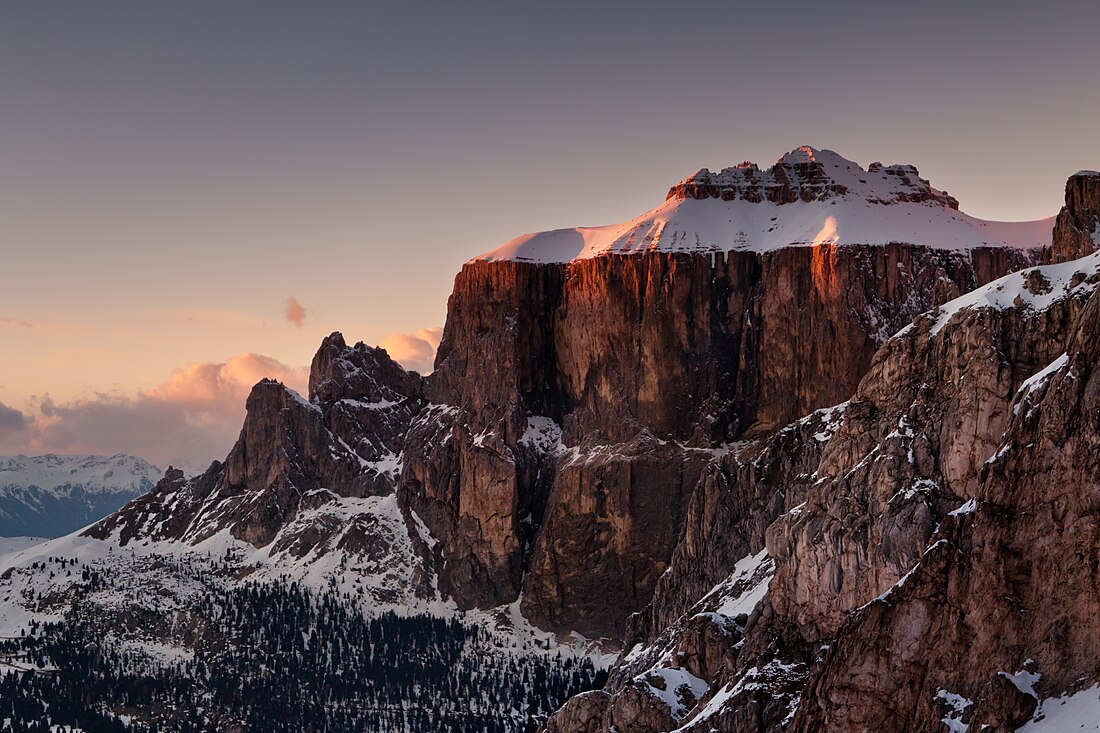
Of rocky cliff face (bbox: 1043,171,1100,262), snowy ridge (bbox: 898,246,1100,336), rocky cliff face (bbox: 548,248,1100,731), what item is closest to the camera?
rocky cliff face (bbox: 548,248,1100,731)

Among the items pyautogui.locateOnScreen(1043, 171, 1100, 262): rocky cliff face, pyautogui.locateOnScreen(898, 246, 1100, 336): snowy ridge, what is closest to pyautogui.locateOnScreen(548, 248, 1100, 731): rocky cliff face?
pyautogui.locateOnScreen(898, 246, 1100, 336): snowy ridge

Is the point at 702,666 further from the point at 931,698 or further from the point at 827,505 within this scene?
the point at 931,698

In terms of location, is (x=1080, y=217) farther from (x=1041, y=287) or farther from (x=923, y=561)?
(x=923, y=561)

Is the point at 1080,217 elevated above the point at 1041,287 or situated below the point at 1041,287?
above

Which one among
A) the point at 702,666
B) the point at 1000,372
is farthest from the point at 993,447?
the point at 702,666

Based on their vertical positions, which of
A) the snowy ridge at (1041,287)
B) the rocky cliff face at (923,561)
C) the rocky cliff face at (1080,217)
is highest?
the rocky cliff face at (1080,217)

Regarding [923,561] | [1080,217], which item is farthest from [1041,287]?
[923,561]

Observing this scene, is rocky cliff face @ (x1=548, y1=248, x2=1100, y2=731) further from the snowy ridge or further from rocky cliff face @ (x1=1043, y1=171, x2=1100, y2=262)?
rocky cliff face @ (x1=1043, y1=171, x2=1100, y2=262)

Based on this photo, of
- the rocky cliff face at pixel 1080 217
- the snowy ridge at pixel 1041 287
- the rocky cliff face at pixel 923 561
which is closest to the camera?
the rocky cliff face at pixel 923 561

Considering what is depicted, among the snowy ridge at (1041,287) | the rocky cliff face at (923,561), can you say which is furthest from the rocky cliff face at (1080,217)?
Result: the rocky cliff face at (923,561)

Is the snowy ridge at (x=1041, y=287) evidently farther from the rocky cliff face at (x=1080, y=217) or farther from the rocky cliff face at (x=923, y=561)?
the rocky cliff face at (x=1080, y=217)

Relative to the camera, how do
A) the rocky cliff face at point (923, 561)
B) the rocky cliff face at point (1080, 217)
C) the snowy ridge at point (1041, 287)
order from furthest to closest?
1. the rocky cliff face at point (1080, 217)
2. the snowy ridge at point (1041, 287)
3. the rocky cliff face at point (923, 561)

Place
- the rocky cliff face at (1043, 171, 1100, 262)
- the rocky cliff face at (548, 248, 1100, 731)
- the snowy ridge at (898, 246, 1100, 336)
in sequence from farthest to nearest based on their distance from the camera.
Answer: the rocky cliff face at (1043, 171, 1100, 262), the snowy ridge at (898, 246, 1100, 336), the rocky cliff face at (548, 248, 1100, 731)

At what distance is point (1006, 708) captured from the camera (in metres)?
132
